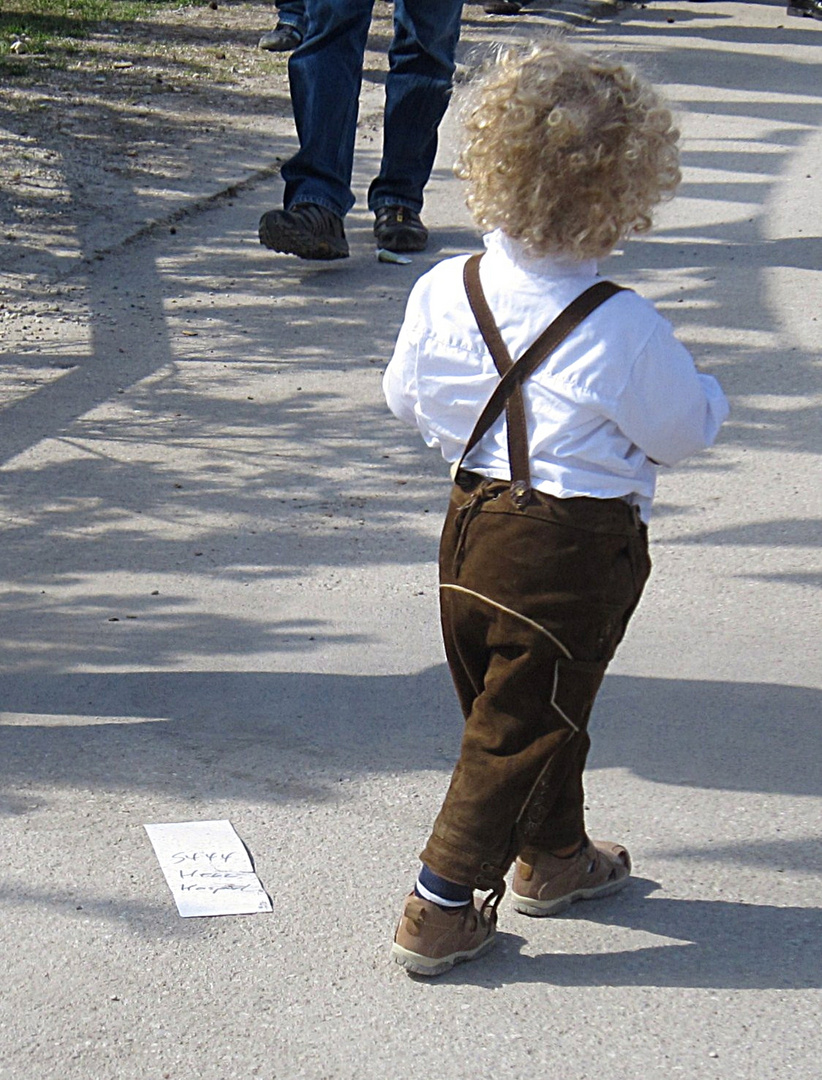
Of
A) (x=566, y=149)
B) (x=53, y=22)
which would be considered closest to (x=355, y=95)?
(x=566, y=149)

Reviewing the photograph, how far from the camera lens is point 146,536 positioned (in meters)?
4.30

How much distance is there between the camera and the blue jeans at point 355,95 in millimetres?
6125

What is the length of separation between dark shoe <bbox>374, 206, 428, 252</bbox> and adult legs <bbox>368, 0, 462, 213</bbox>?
5cm

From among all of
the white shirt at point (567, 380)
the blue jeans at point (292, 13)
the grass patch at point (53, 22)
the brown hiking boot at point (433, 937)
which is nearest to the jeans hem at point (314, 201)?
the grass patch at point (53, 22)

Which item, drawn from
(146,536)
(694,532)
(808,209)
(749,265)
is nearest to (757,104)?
(808,209)

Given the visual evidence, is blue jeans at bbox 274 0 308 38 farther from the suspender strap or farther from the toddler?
the suspender strap

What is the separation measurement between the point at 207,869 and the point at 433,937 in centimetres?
52

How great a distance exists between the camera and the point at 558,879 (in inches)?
111

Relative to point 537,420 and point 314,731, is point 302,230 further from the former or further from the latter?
point 537,420

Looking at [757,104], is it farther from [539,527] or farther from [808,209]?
[539,527]

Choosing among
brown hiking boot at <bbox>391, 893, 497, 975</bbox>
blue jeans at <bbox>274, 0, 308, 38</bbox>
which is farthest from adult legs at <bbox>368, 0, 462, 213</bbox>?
brown hiking boot at <bbox>391, 893, 497, 975</bbox>

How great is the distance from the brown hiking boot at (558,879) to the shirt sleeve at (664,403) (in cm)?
80

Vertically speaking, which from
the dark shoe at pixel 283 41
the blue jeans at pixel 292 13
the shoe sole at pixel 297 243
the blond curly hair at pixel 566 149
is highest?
the blond curly hair at pixel 566 149

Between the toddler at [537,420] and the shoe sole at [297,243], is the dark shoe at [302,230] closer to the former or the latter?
the shoe sole at [297,243]
